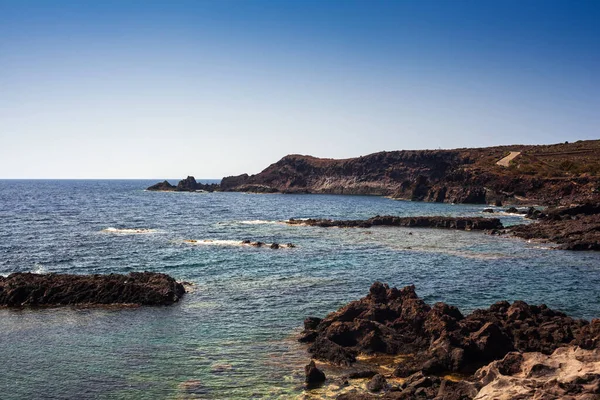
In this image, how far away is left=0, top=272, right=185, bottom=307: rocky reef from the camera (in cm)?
3834

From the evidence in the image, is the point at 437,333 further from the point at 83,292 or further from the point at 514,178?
the point at 514,178

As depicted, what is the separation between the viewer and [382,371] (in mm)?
25359

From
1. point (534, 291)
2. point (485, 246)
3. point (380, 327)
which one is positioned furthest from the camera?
point (485, 246)

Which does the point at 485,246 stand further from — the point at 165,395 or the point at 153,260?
the point at 165,395

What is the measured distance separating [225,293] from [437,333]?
19.7 meters

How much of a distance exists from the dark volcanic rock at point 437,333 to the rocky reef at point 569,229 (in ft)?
124

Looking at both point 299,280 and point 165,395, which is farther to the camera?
point 299,280

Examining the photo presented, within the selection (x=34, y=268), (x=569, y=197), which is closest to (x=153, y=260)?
(x=34, y=268)

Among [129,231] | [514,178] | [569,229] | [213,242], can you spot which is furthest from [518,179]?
[129,231]

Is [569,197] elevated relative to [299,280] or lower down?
elevated

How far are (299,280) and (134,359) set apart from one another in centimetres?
2122

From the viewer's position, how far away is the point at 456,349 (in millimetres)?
25094

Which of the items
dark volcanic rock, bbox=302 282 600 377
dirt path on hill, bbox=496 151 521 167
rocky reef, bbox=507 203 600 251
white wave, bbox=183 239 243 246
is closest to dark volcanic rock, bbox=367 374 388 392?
dark volcanic rock, bbox=302 282 600 377

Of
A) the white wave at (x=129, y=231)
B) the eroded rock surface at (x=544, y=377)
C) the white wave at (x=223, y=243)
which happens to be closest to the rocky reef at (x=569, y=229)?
the white wave at (x=223, y=243)
